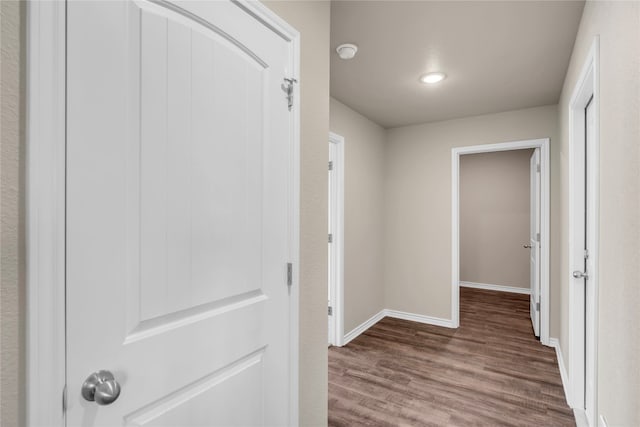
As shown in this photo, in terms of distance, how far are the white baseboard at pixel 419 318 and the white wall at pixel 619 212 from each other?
8.29 feet

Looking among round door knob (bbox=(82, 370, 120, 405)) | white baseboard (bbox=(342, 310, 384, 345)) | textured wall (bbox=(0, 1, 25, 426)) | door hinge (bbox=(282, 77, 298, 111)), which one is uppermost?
door hinge (bbox=(282, 77, 298, 111))

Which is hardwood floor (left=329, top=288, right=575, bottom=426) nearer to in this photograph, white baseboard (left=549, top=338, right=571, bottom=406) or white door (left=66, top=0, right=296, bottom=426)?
white baseboard (left=549, top=338, right=571, bottom=406)

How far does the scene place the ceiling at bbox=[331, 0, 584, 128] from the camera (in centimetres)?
184

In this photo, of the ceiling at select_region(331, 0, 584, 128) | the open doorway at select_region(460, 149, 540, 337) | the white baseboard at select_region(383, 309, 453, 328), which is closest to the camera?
the ceiling at select_region(331, 0, 584, 128)

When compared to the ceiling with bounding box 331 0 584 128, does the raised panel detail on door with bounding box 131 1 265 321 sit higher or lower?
lower

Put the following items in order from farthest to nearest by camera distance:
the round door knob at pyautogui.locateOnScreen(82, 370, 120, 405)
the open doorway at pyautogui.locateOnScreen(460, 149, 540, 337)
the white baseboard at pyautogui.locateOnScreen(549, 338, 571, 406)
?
1. the open doorway at pyautogui.locateOnScreen(460, 149, 540, 337)
2. the white baseboard at pyautogui.locateOnScreen(549, 338, 571, 406)
3. the round door knob at pyautogui.locateOnScreen(82, 370, 120, 405)

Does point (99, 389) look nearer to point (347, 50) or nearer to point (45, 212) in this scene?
point (45, 212)

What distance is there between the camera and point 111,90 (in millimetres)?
816

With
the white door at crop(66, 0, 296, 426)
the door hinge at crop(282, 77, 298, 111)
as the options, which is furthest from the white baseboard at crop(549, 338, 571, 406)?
the door hinge at crop(282, 77, 298, 111)

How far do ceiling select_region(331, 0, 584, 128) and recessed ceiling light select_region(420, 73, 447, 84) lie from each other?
2.2 inches

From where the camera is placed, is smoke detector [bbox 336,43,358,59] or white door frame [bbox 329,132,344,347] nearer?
smoke detector [bbox 336,43,358,59]

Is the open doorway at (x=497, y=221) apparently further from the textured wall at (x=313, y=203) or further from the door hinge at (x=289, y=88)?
the door hinge at (x=289, y=88)

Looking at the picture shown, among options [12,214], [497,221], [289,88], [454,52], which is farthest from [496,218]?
[12,214]

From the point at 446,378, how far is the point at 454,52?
249cm
